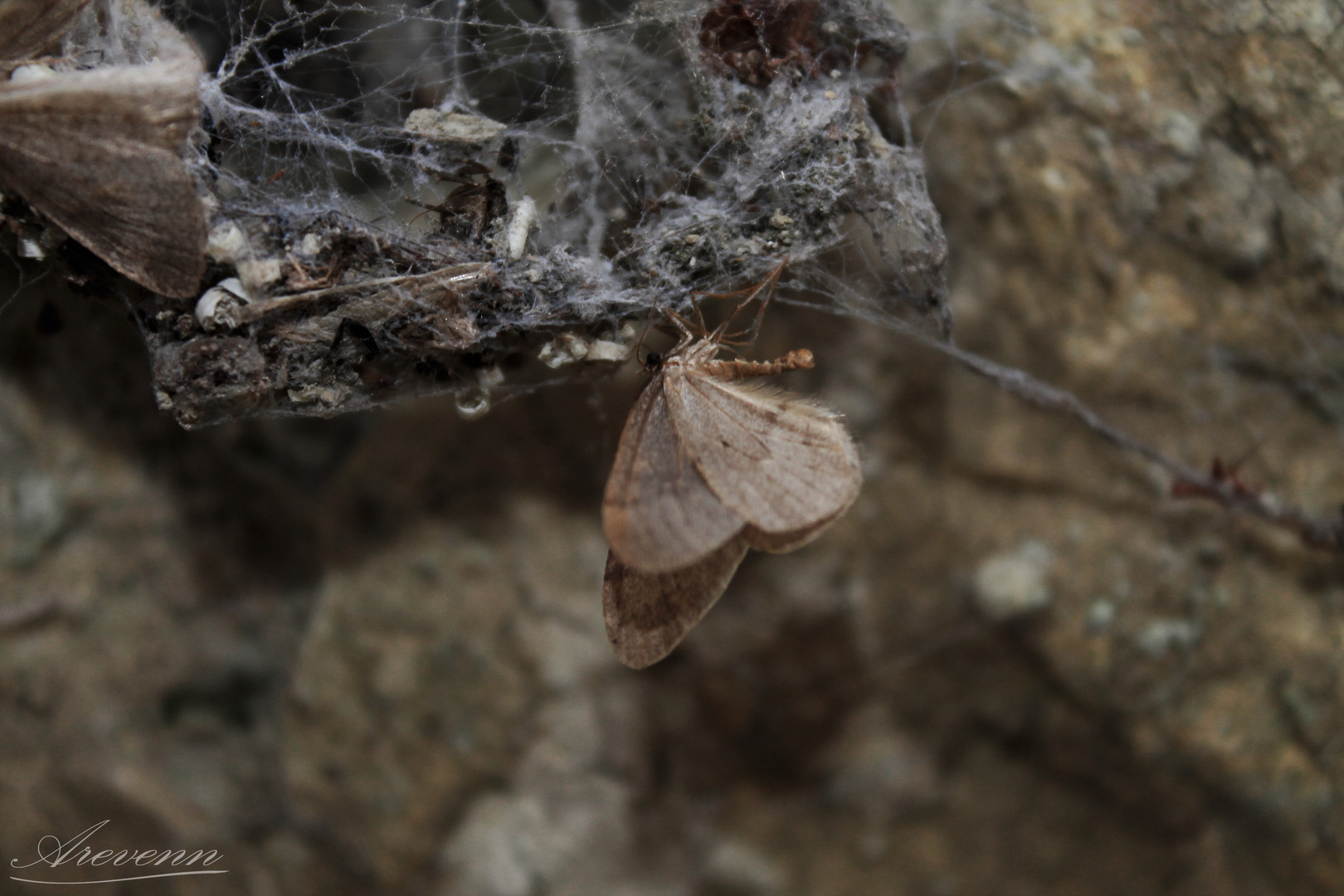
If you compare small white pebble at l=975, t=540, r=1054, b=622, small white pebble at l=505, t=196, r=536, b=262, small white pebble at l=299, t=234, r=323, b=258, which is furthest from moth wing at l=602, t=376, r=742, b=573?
small white pebble at l=975, t=540, r=1054, b=622

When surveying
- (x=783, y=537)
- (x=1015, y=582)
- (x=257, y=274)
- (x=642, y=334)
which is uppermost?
(x=257, y=274)

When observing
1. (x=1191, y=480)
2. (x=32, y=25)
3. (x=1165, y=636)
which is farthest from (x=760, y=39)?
(x=1165, y=636)

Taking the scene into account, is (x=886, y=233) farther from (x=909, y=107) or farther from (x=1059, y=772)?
(x=1059, y=772)

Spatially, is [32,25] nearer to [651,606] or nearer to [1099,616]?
[651,606]

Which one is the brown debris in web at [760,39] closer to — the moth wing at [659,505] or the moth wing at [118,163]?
the moth wing at [659,505]

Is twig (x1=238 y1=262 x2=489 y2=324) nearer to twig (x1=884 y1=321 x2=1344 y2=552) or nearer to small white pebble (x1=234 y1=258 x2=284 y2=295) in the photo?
small white pebble (x1=234 y1=258 x2=284 y2=295)

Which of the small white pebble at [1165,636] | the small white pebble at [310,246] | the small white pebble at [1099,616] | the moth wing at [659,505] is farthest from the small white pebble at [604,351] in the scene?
the small white pebble at [1165,636]

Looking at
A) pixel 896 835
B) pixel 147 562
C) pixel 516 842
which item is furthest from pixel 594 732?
pixel 147 562
